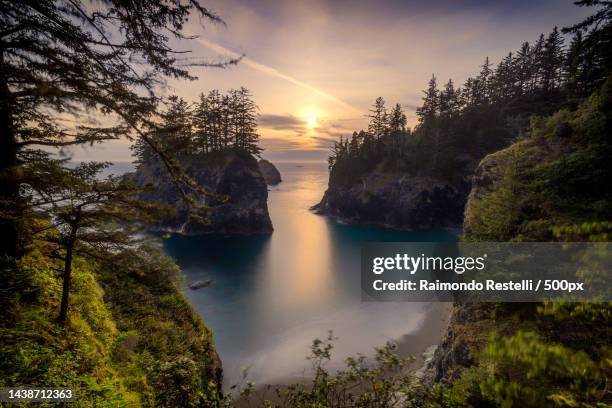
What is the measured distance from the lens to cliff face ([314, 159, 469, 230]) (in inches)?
2239

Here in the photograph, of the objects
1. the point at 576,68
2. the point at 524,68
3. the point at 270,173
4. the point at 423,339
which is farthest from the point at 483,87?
the point at 270,173

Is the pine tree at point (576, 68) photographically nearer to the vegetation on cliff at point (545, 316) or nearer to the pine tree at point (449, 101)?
the vegetation on cliff at point (545, 316)

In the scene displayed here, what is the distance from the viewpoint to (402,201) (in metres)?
59.4

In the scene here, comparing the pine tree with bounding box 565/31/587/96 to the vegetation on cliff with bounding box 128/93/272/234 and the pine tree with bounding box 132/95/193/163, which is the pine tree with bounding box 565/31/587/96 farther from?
the vegetation on cliff with bounding box 128/93/272/234

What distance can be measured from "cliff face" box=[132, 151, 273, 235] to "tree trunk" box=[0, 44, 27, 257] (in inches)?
1886

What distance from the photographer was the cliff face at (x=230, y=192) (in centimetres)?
5403

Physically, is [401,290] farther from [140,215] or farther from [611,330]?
[140,215]

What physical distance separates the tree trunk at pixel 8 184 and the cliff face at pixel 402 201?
58839mm

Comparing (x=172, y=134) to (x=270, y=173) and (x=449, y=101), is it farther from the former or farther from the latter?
(x=270, y=173)

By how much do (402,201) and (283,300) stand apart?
129 feet

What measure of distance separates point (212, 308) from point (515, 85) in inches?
2803

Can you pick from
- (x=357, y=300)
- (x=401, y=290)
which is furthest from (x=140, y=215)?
(x=401, y=290)

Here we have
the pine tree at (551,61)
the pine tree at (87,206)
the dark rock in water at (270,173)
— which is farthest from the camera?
the dark rock in water at (270,173)

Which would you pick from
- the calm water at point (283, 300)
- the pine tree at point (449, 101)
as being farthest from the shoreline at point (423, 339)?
the pine tree at point (449, 101)
